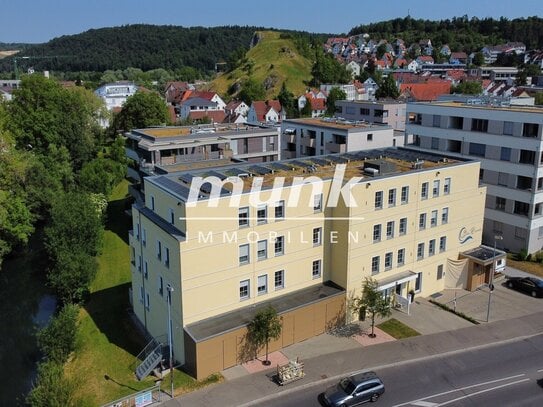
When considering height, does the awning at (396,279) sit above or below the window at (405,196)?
below

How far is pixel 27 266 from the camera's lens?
170 feet

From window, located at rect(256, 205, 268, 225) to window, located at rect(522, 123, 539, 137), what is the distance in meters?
28.6

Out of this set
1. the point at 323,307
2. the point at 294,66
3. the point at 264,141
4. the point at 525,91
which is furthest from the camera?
the point at 294,66

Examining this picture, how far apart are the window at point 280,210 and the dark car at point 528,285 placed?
69.8 ft

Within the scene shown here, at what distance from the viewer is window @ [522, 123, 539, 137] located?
4431 cm

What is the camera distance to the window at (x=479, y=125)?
48147 millimetres

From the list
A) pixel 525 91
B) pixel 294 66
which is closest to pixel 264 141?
pixel 525 91

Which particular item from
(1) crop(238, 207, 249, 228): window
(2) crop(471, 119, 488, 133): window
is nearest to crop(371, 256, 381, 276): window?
(1) crop(238, 207, 249, 228): window

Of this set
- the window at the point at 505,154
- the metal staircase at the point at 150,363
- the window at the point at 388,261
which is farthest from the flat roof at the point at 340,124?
the metal staircase at the point at 150,363

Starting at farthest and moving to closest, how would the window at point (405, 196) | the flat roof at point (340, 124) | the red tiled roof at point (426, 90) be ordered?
the red tiled roof at point (426, 90) < the flat roof at point (340, 124) < the window at point (405, 196)

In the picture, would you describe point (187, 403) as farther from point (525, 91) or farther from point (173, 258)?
point (525, 91)

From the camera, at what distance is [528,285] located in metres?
38.8

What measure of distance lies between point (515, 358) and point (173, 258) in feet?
68.9

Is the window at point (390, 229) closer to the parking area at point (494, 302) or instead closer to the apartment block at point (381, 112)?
the parking area at point (494, 302)
